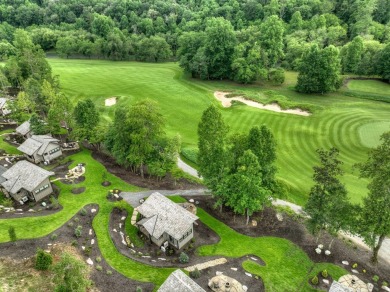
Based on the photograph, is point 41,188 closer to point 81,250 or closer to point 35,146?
point 35,146

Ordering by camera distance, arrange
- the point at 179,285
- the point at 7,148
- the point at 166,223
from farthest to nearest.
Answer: the point at 7,148, the point at 166,223, the point at 179,285

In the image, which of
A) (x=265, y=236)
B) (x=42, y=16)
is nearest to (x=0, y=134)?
(x=265, y=236)

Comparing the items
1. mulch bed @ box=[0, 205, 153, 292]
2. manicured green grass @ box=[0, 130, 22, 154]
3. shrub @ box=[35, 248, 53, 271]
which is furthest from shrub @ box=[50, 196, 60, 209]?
manicured green grass @ box=[0, 130, 22, 154]

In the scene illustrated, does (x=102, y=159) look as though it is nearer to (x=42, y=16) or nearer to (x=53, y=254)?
(x=53, y=254)

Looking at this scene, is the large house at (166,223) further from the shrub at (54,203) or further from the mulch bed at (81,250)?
the shrub at (54,203)

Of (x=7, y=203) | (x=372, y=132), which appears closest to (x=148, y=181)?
(x=7, y=203)

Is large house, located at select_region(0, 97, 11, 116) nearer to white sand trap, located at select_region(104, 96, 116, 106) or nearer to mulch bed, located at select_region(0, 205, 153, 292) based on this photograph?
white sand trap, located at select_region(104, 96, 116, 106)
